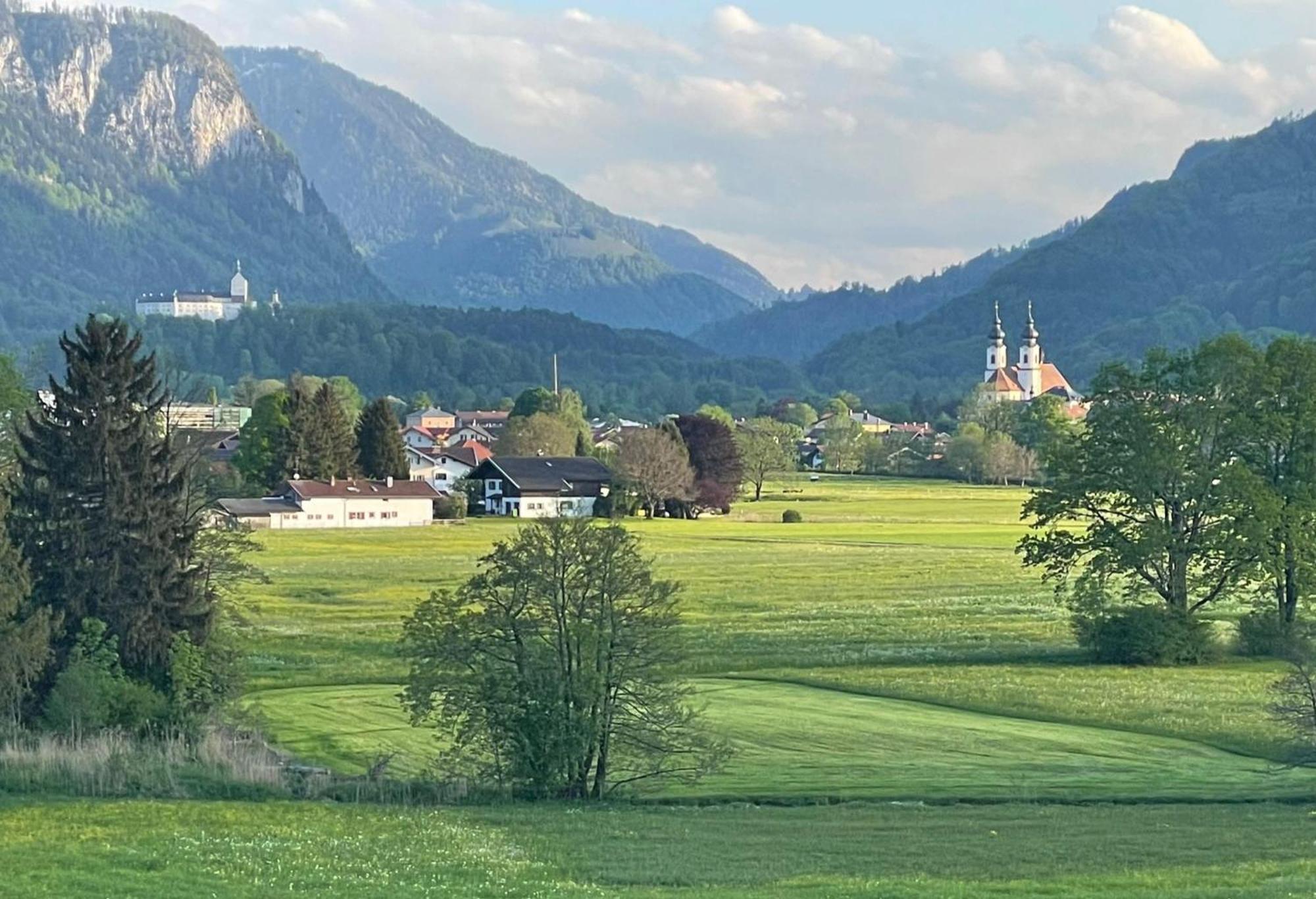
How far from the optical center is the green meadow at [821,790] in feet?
71.8

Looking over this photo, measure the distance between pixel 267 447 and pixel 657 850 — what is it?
93648 mm

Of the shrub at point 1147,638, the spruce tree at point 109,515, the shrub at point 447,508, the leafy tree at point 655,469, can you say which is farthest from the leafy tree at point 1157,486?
the shrub at point 447,508

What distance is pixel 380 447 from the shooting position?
389 ft

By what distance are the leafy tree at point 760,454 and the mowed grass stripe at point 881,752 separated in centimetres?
8888

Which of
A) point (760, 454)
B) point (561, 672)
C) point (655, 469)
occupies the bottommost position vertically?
point (561, 672)

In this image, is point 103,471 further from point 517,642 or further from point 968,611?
point 968,611

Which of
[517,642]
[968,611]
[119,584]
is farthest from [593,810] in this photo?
[968,611]

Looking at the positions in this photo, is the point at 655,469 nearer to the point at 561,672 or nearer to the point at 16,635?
the point at 16,635

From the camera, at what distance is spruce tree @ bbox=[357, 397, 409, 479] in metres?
118

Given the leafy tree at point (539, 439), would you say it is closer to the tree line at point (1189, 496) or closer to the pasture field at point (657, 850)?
the tree line at point (1189, 496)

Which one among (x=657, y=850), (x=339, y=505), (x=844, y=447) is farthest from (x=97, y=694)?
(x=844, y=447)

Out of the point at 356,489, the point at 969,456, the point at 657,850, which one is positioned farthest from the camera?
the point at 969,456

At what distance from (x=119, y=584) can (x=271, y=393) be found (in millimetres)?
83472

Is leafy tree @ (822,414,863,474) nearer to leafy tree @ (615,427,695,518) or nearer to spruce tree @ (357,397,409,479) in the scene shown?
leafy tree @ (615,427,695,518)
